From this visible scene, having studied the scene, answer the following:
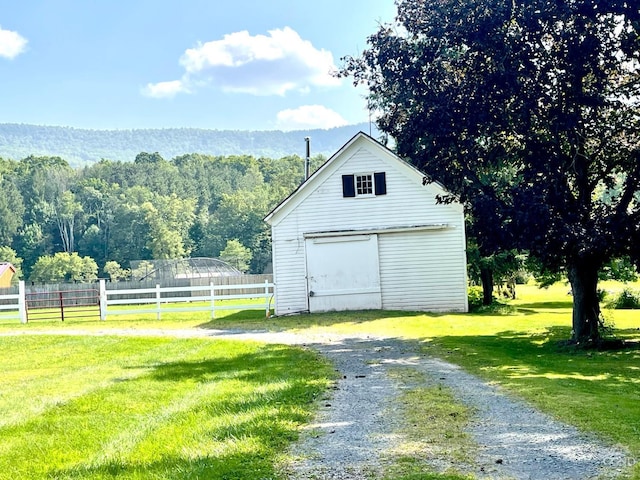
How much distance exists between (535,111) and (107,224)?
8862 cm

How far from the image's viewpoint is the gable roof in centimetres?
→ 2128

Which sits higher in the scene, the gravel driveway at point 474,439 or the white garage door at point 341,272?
the white garage door at point 341,272

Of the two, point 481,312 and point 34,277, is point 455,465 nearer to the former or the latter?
point 481,312

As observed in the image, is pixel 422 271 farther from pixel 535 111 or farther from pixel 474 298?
pixel 535 111

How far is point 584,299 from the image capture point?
46.4 feet

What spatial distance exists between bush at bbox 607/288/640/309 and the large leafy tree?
1533 cm

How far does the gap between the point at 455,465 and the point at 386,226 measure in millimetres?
16599

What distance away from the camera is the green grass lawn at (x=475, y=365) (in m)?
5.51

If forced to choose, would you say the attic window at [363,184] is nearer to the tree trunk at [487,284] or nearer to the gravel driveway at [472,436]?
the tree trunk at [487,284]

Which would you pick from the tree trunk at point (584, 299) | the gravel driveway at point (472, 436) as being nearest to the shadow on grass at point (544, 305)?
the tree trunk at point (584, 299)

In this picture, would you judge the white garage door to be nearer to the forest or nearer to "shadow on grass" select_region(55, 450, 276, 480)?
"shadow on grass" select_region(55, 450, 276, 480)

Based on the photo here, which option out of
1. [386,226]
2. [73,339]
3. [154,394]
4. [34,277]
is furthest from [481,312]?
[34,277]

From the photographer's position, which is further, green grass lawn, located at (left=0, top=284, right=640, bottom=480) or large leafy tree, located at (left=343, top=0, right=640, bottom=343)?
large leafy tree, located at (left=343, top=0, right=640, bottom=343)

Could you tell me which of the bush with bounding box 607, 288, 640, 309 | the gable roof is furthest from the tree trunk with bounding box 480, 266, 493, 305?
the gable roof
